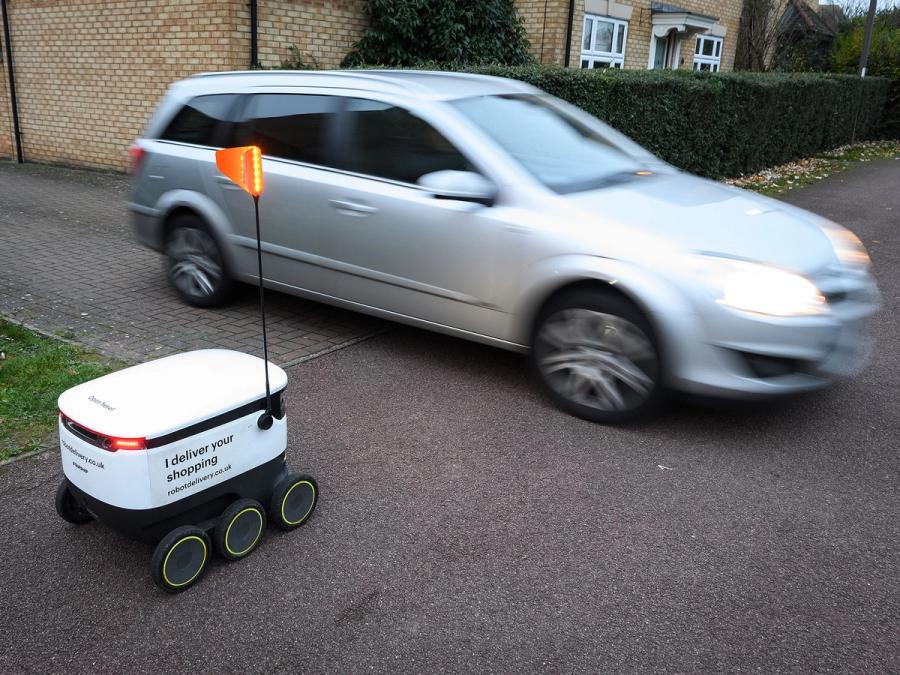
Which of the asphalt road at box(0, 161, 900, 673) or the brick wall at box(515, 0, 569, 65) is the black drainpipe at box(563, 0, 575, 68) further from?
the asphalt road at box(0, 161, 900, 673)

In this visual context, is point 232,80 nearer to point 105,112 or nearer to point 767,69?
point 105,112

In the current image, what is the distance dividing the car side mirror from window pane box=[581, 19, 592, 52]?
13303 mm

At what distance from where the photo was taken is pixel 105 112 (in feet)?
43.1

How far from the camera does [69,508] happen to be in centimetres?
331

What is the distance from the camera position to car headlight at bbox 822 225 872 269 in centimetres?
460

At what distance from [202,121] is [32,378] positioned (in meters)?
2.31

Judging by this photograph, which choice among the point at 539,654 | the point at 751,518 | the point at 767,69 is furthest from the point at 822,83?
the point at 539,654

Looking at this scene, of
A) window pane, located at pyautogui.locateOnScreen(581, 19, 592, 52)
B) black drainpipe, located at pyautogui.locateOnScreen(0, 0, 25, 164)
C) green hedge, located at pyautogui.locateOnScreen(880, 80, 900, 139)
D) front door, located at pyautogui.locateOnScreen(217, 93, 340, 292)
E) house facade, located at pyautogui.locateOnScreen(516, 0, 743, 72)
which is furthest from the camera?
green hedge, located at pyautogui.locateOnScreen(880, 80, 900, 139)

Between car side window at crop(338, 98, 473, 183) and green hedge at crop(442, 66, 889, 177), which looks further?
green hedge at crop(442, 66, 889, 177)

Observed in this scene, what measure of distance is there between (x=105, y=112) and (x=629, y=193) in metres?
10.9

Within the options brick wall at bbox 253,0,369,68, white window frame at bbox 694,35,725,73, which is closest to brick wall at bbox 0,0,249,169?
brick wall at bbox 253,0,369,68

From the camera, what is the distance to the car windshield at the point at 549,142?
4875mm

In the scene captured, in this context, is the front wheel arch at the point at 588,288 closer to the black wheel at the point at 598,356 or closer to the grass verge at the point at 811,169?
the black wheel at the point at 598,356

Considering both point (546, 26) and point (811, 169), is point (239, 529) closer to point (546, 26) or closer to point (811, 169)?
point (546, 26)
